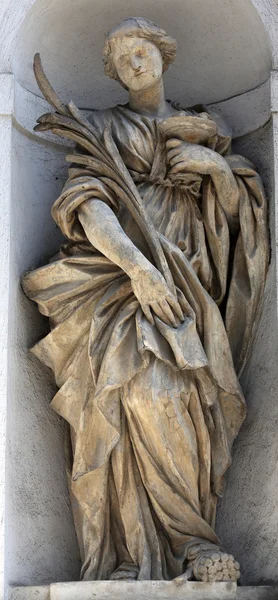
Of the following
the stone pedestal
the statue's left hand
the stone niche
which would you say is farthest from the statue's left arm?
the stone pedestal

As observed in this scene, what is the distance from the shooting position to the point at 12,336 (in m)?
7.46

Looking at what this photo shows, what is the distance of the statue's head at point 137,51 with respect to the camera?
762cm

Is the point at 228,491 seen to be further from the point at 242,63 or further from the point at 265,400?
the point at 242,63

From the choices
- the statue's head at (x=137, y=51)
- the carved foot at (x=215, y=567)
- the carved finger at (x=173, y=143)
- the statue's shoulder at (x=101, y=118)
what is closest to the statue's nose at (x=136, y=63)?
the statue's head at (x=137, y=51)

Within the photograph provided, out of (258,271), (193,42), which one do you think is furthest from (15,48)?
(258,271)

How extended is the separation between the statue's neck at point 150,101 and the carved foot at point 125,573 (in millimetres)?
2002

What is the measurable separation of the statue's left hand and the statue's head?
33cm

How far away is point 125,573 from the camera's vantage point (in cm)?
706

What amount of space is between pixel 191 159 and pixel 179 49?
97cm

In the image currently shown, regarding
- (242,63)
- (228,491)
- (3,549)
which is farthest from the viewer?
(242,63)

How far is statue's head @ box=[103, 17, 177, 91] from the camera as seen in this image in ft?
25.0

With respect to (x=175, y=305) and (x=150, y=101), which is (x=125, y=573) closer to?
(x=175, y=305)

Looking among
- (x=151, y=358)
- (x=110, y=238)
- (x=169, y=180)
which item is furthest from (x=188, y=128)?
(x=151, y=358)

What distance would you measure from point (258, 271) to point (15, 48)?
1.49 meters
